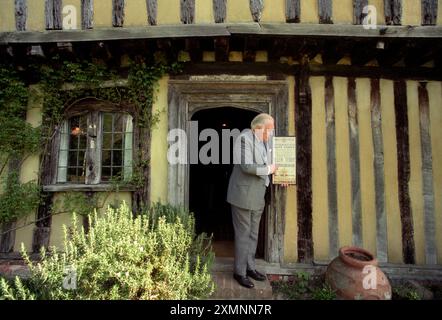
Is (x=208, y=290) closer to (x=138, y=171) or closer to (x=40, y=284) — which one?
(x=40, y=284)

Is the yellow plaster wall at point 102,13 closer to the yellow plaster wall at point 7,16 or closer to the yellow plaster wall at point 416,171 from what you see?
the yellow plaster wall at point 7,16

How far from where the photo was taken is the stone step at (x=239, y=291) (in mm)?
3707

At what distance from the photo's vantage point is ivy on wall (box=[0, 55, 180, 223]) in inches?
187

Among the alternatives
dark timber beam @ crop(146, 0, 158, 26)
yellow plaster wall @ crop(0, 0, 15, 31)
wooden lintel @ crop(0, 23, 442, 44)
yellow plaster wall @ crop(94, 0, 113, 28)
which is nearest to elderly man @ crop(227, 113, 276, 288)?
wooden lintel @ crop(0, 23, 442, 44)

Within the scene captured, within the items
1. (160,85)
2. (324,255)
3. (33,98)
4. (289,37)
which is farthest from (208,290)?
(33,98)

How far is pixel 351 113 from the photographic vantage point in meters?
4.82

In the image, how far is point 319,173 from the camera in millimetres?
4758

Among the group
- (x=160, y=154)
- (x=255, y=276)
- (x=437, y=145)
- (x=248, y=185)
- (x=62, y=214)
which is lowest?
(x=255, y=276)

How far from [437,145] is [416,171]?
21.2 inches

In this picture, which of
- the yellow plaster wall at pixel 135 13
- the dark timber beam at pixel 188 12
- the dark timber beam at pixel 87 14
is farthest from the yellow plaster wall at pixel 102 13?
the dark timber beam at pixel 188 12

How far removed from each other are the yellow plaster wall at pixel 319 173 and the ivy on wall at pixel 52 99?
2.22 meters

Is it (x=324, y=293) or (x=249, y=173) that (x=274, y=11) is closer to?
(x=249, y=173)

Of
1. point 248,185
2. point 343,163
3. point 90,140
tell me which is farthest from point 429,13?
point 90,140

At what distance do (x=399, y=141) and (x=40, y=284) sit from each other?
16.8ft
